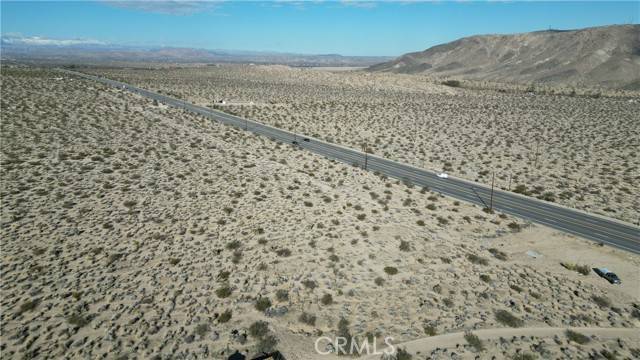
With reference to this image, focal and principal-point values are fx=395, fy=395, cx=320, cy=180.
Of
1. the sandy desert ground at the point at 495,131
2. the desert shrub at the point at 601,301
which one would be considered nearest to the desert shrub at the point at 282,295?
the desert shrub at the point at 601,301

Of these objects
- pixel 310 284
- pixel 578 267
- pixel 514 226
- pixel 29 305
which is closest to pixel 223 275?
pixel 310 284

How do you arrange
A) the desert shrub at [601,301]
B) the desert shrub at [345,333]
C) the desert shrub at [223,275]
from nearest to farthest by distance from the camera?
the desert shrub at [345,333] < the desert shrub at [601,301] < the desert shrub at [223,275]

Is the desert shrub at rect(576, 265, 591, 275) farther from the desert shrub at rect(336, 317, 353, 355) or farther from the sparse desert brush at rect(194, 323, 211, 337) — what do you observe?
the sparse desert brush at rect(194, 323, 211, 337)

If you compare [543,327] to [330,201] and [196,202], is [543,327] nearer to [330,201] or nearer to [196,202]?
[330,201]

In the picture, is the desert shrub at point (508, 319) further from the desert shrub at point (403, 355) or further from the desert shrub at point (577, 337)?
the desert shrub at point (403, 355)

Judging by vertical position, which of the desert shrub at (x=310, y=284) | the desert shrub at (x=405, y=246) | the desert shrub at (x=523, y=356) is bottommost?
the desert shrub at (x=523, y=356)

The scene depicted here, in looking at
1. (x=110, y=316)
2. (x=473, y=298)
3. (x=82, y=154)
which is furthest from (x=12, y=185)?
(x=473, y=298)
